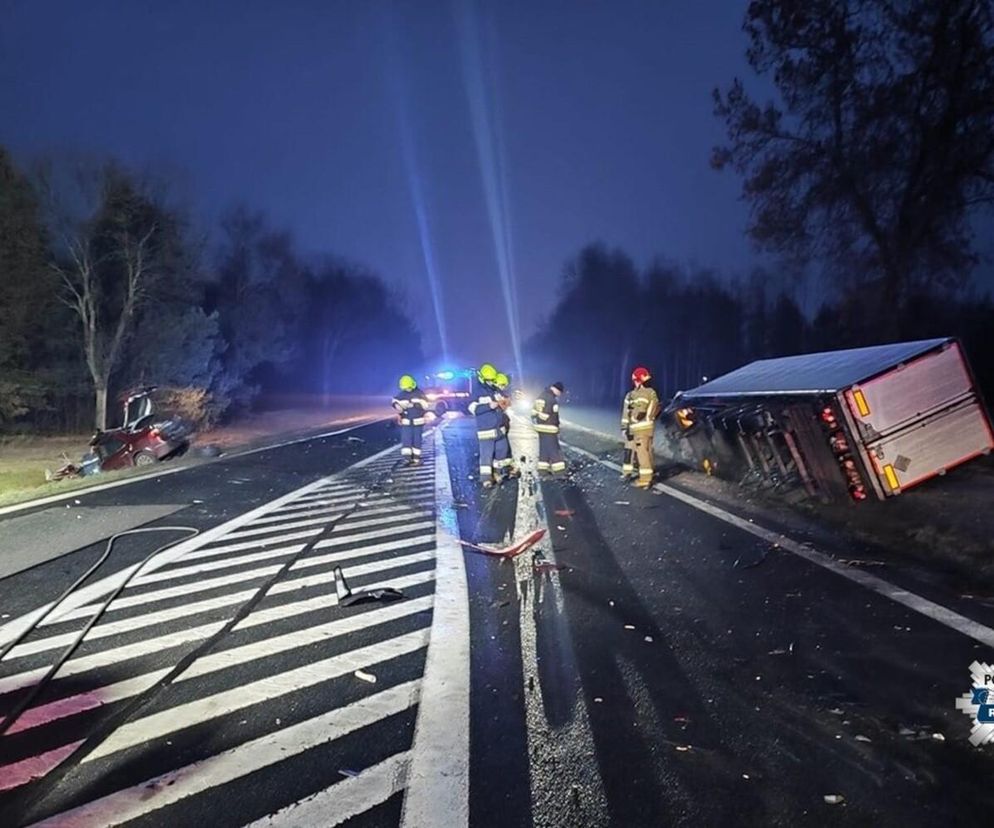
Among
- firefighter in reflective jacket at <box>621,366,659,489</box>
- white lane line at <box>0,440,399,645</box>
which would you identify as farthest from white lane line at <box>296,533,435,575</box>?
firefighter in reflective jacket at <box>621,366,659,489</box>

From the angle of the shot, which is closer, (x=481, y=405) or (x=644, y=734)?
(x=644, y=734)

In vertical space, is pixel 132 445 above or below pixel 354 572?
above

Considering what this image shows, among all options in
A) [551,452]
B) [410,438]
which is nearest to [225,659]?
[551,452]

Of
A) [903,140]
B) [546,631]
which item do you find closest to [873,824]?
[546,631]

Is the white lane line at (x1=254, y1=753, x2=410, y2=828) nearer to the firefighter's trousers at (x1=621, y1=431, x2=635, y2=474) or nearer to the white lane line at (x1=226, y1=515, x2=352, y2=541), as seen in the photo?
the white lane line at (x1=226, y1=515, x2=352, y2=541)

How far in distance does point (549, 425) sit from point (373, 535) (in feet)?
16.7

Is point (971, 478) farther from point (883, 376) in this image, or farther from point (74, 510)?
point (74, 510)

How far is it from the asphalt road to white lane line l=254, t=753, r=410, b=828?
0.4 inches

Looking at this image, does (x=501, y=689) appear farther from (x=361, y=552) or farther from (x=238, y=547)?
(x=238, y=547)

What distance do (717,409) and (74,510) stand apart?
9469 mm

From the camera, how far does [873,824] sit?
2.63m

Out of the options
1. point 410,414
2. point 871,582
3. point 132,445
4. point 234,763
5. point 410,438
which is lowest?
point 871,582

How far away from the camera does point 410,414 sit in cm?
1494

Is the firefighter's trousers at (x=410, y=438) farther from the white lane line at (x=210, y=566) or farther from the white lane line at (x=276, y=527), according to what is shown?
the white lane line at (x=210, y=566)
